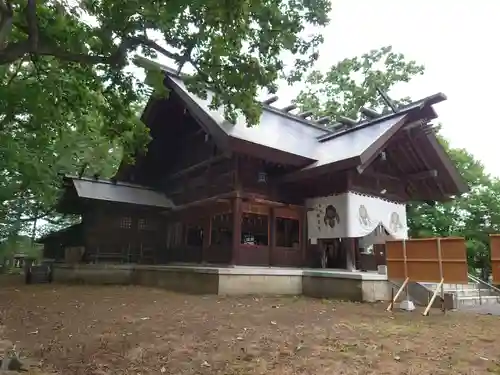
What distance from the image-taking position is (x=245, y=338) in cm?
564

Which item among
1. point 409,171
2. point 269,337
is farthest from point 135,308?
point 409,171

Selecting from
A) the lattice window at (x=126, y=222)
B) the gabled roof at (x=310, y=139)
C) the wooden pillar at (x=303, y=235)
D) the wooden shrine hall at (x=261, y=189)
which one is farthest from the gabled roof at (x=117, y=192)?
the wooden pillar at (x=303, y=235)

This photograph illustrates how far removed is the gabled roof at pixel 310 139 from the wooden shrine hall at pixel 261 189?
4 centimetres

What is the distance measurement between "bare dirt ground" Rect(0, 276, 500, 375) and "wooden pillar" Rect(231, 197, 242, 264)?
2519 millimetres

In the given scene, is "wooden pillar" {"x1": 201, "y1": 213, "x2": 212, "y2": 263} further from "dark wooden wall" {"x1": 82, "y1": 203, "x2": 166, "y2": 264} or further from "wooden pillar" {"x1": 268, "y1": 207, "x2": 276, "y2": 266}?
"dark wooden wall" {"x1": 82, "y1": 203, "x2": 166, "y2": 264}

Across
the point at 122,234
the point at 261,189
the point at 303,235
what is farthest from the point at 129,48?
the point at 122,234

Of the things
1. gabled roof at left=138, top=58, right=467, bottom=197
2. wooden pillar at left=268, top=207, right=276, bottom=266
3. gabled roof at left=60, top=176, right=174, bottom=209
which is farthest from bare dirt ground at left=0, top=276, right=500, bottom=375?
gabled roof at left=60, top=176, right=174, bottom=209

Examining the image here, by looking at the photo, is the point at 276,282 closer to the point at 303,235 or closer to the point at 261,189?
the point at 303,235

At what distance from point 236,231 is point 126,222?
6.08m

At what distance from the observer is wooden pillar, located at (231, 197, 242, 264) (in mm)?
11523

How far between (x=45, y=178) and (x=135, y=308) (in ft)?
18.7

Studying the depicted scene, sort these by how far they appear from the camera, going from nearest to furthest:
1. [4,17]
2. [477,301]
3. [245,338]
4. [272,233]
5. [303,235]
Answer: [4,17] → [245,338] → [477,301] → [272,233] → [303,235]

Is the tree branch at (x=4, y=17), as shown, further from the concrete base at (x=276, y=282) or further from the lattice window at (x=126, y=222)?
the lattice window at (x=126, y=222)

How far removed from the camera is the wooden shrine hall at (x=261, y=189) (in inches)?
463
